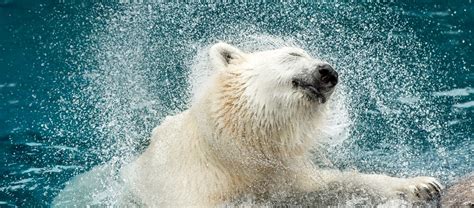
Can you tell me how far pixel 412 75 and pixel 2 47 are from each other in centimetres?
540

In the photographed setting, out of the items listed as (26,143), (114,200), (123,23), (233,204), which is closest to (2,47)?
(123,23)

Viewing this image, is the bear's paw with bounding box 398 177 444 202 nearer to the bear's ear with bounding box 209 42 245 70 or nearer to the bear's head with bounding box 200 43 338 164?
the bear's head with bounding box 200 43 338 164

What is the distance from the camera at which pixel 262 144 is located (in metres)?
5.01

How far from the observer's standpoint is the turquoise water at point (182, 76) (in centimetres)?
689

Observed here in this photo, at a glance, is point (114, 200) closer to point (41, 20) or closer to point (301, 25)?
point (301, 25)

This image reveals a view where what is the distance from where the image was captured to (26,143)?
779 cm

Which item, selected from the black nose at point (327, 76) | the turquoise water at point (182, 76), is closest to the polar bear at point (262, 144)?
the black nose at point (327, 76)

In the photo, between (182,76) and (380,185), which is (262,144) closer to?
(380,185)

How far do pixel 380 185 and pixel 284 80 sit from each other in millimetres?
938

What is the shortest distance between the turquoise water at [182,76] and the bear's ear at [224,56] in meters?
0.46

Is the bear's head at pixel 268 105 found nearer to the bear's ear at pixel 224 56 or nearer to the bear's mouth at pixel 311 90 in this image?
the bear's mouth at pixel 311 90

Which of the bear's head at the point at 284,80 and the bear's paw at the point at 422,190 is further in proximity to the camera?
the bear's paw at the point at 422,190

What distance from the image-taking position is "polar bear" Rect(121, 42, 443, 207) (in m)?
4.89

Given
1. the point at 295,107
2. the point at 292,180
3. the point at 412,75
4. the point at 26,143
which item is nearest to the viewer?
the point at 295,107
